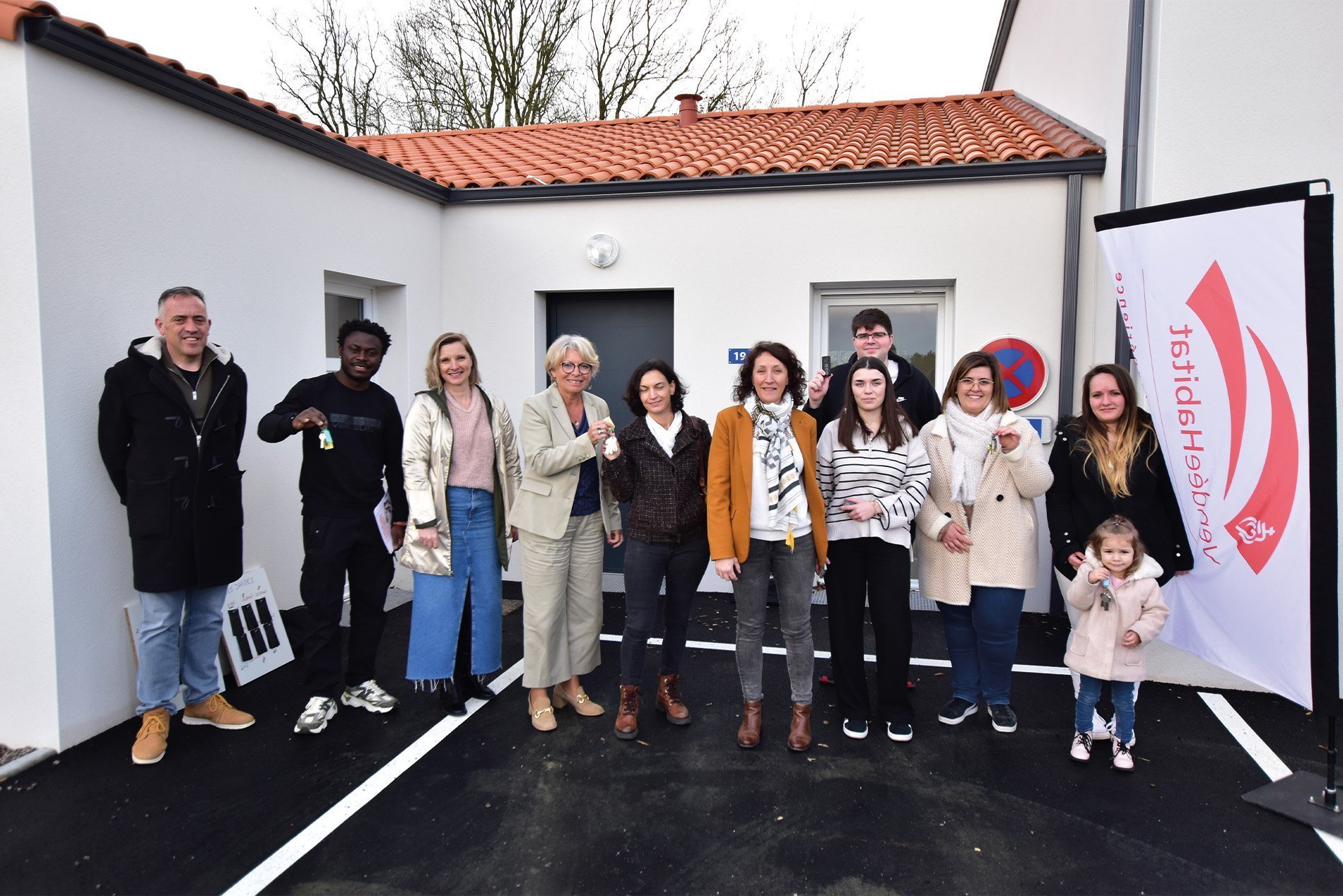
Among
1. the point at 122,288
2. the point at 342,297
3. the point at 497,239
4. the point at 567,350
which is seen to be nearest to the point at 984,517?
the point at 567,350

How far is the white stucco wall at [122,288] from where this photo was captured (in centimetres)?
331

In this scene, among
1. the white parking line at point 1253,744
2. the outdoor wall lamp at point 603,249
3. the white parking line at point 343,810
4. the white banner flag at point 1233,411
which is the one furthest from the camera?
the outdoor wall lamp at point 603,249

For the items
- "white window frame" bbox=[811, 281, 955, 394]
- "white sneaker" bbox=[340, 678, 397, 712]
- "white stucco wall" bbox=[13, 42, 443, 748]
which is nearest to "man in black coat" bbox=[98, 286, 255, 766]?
"white stucco wall" bbox=[13, 42, 443, 748]

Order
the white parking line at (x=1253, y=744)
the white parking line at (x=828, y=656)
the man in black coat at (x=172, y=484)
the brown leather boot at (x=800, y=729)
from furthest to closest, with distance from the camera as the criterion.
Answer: the white parking line at (x=828, y=656)
the brown leather boot at (x=800, y=729)
the man in black coat at (x=172, y=484)
the white parking line at (x=1253, y=744)

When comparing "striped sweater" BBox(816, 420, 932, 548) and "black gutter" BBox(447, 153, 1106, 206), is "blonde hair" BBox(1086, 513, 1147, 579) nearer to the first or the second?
"striped sweater" BBox(816, 420, 932, 548)

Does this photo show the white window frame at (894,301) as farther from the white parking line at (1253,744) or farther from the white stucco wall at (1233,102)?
the white parking line at (1253,744)

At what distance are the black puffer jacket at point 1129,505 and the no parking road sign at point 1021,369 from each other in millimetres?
1884

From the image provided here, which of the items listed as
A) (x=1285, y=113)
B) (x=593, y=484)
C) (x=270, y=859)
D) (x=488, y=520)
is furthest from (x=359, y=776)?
(x=1285, y=113)

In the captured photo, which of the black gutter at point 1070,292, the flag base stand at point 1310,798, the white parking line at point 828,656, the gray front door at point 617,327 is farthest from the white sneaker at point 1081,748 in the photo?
the gray front door at point 617,327

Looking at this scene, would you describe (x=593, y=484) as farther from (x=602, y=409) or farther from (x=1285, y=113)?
(x=1285, y=113)

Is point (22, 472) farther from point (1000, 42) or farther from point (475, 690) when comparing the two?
point (1000, 42)

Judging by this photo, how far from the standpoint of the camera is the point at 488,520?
3836 millimetres

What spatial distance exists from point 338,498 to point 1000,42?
1184 centimetres

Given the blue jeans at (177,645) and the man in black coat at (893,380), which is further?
the man in black coat at (893,380)
